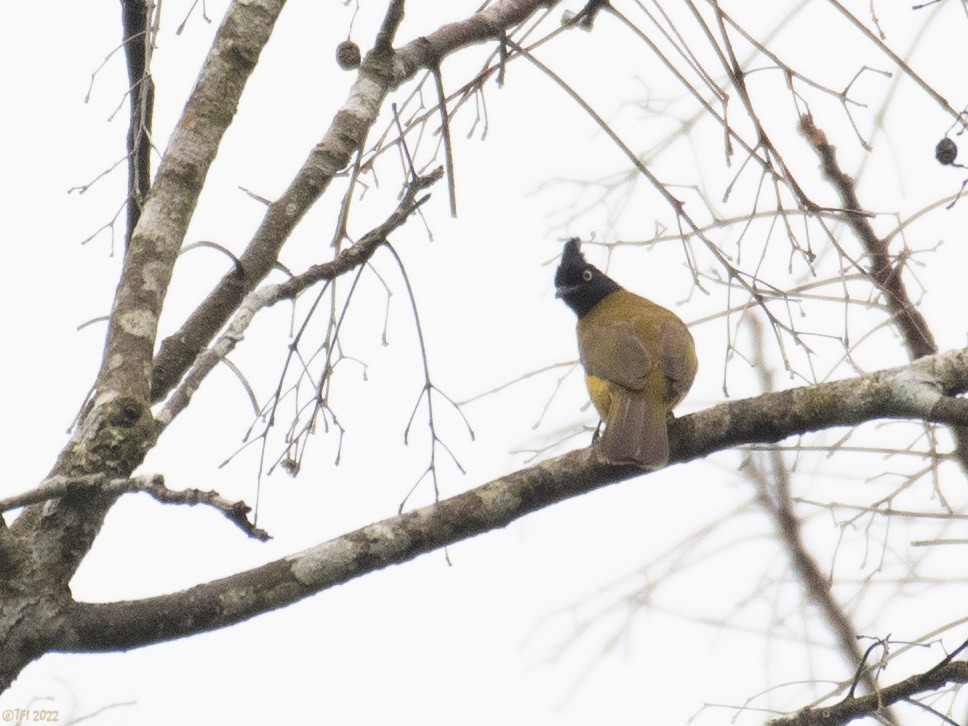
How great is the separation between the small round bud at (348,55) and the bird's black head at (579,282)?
181cm

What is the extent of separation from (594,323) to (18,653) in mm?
3445

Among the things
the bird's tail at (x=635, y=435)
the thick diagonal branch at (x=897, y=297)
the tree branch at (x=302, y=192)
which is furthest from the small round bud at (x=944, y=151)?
the tree branch at (x=302, y=192)

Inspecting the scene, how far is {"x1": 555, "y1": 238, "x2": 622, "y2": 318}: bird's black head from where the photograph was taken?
5695 millimetres

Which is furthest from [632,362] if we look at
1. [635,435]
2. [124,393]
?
[124,393]

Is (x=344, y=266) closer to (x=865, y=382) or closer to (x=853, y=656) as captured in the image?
(x=865, y=382)

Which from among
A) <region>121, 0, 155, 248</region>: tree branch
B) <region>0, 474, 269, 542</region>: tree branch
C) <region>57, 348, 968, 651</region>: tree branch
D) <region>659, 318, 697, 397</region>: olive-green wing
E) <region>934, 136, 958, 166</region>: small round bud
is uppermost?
<region>121, 0, 155, 248</region>: tree branch

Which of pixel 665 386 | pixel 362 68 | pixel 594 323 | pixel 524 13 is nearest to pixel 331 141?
pixel 362 68

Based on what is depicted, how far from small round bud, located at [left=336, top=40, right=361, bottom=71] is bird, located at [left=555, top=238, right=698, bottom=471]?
1374 millimetres

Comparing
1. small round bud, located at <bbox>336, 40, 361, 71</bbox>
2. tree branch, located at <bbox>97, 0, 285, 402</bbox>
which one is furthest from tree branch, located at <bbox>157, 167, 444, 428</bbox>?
small round bud, located at <bbox>336, 40, 361, 71</bbox>

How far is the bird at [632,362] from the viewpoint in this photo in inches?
149

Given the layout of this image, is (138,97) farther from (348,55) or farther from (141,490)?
(141,490)

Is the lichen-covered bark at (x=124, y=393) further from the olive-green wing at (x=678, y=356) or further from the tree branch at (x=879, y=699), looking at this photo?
the olive-green wing at (x=678, y=356)

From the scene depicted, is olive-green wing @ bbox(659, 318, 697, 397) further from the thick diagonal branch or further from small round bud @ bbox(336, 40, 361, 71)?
small round bud @ bbox(336, 40, 361, 71)

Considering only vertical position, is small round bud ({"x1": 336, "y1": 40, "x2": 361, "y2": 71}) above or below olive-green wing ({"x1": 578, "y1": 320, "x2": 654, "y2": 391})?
above
